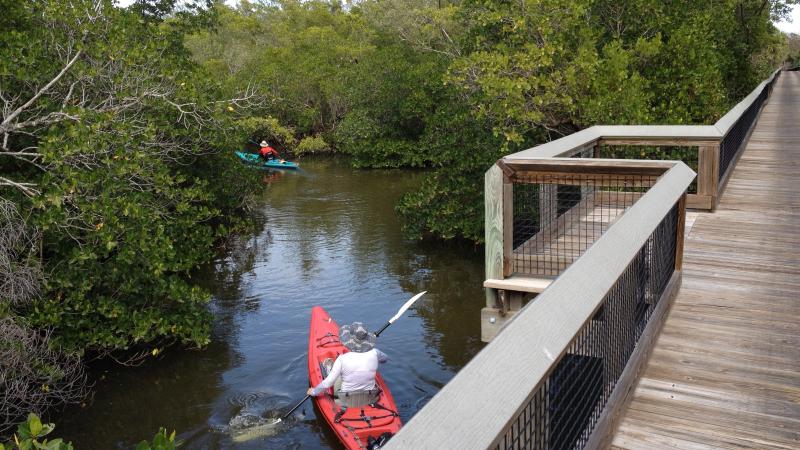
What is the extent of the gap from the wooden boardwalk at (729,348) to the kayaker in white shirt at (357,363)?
415 cm

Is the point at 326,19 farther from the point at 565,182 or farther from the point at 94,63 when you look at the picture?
the point at 565,182

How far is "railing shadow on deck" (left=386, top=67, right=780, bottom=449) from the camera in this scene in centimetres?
204

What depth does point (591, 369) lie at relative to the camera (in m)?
3.58

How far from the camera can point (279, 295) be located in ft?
57.9

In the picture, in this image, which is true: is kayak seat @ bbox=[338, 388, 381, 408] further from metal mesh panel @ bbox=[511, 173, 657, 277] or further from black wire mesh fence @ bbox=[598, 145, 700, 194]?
black wire mesh fence @ bbox=[598, 145, 700, 194]

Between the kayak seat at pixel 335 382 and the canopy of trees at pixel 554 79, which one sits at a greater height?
the canopy of trees at pixel 554 79

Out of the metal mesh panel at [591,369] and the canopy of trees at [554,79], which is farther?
the canopy of trees at [554,79]

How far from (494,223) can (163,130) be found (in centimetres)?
925

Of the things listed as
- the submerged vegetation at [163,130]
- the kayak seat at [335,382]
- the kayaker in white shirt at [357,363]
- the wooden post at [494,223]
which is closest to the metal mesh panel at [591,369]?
the wooden post at [494,223]

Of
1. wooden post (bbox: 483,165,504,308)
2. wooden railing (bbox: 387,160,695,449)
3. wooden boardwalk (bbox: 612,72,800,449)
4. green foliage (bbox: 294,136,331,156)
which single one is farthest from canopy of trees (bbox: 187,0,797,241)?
green foliage (bbox: 294,136,331,156)

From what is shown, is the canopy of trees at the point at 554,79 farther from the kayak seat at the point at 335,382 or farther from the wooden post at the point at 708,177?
the wooden post at the point at 708,177

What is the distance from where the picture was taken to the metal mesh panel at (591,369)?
271 centimetres

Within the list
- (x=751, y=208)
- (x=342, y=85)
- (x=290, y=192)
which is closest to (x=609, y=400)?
(x=751, y=208)

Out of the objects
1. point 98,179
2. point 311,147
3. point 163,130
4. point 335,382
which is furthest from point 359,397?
point 311,147
